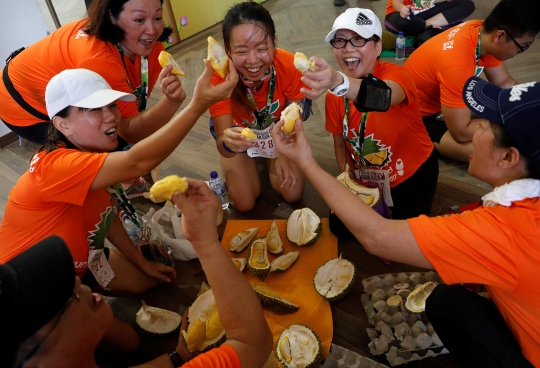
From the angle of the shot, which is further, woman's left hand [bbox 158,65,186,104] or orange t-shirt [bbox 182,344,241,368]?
woman's left hand [bbox 158,65,186,104]

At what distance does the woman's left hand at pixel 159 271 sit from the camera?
2.07m

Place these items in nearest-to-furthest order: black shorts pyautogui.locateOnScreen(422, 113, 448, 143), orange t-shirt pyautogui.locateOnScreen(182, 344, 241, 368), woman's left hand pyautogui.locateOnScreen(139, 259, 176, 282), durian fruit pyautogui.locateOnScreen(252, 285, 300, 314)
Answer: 1. orange t-shirt pyautogui.locateOnScreen(182, 344, 241, 368)
2. durian fruit pyautogui.locateOnScreen(252, 285, 300, 314)
3. woman's left hand pyautogui.locateOnScreen(139, 259, 176, 282)
4. black shorts pyautogui.locateOnScreen(422, 113, 448, 143)

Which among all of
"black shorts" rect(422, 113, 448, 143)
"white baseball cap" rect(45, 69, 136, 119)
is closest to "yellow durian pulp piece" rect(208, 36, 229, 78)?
"white baseball cap" rect(45, 69, 136, 119)

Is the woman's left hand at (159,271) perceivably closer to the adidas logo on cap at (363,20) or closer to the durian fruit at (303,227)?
the durian fruit at (303,227)

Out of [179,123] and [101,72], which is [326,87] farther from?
[101,72]

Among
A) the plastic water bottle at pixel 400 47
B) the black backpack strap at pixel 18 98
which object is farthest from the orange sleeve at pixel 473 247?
the plastic water bottle at pixel 400 47

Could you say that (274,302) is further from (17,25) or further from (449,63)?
(17,25)

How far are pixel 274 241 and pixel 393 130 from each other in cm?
88

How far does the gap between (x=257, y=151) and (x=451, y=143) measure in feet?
4.36

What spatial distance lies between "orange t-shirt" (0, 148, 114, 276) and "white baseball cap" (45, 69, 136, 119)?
0.61ft

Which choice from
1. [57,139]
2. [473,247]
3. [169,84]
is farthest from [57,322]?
[169,84]

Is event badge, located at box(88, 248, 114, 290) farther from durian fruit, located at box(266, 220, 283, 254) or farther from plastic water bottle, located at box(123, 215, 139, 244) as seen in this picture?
durian fruit, located at box(266, 220, 283, 254)

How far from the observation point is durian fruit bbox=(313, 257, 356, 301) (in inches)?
74.0

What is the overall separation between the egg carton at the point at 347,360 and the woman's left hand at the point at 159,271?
3.15 ft
